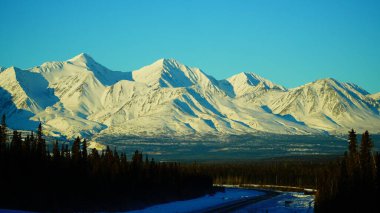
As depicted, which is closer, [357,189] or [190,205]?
[357,189]

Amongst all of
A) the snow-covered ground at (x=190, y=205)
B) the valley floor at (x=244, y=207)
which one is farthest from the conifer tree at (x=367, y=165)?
the snow-covered ground at (x=190, y=205)

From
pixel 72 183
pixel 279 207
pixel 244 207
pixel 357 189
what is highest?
pixel 72 183

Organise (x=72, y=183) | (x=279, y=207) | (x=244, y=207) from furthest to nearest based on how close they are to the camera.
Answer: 1. (x=279, y=207)
2. (x=244, y=207)
3. (x=72, y=183)

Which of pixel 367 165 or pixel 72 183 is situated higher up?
pixel 367 165

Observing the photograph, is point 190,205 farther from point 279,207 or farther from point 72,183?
point 72,183

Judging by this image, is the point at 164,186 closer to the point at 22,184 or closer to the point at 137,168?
the point at 137,168

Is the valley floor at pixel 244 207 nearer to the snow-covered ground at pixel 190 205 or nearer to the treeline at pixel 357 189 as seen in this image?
the snow-covered ground at pixel 190 205

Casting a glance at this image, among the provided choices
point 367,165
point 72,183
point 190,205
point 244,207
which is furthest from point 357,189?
point 72,183

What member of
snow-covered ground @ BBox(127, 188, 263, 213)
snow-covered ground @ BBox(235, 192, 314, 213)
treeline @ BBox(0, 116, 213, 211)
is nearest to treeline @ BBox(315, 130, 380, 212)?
snow-covered ground @ BBox(235, 192, 314, 213)
